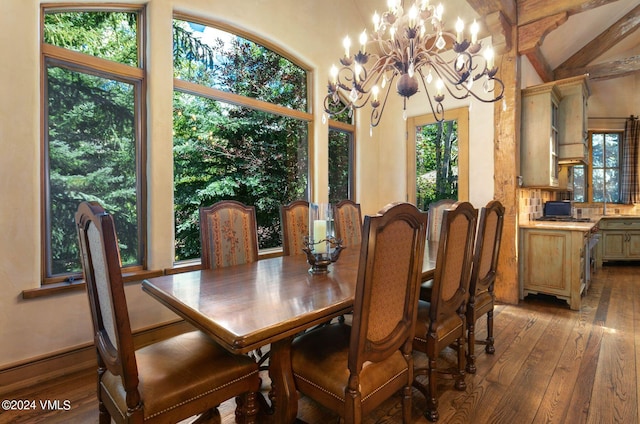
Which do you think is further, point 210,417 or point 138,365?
point 210,417

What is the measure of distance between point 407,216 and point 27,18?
2.62 meters

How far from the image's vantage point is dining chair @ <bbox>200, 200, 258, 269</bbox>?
2113 millimetres

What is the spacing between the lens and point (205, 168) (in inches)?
120

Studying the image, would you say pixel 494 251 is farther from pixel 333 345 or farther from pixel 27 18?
pixel 27 18

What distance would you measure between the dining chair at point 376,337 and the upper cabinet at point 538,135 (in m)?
3.29

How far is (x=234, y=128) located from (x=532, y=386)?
318cm

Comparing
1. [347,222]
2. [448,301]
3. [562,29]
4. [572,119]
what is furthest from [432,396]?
[562,29]

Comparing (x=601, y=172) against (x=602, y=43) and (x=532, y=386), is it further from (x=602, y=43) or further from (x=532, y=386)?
(x=532, y=386)

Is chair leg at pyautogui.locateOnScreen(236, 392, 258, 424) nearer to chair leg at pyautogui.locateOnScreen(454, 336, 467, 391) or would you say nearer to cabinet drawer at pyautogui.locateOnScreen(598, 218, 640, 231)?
chair leg at pyautogui.locateOnScreen(454, 336, 467, 391)

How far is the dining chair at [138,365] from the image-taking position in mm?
1018

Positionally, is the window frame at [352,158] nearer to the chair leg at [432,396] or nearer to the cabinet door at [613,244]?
the chair leg at [432,396]

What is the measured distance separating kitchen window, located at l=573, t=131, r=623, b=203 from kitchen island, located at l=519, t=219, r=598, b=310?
116 inches

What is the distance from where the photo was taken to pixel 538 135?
3.74 m

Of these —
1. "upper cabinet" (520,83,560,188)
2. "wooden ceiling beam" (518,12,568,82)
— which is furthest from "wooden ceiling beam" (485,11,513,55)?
"upper cabinet" (520,83,560,188)
